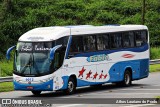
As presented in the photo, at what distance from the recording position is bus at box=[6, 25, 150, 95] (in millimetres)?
24672

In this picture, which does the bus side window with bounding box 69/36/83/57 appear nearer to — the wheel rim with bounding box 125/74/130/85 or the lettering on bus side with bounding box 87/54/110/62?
the lettering on bus side with bounding box 87/54/110/62

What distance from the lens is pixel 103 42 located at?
2833cm

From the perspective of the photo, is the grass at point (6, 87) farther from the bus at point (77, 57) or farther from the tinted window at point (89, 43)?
the tinted window at point (89, 43)

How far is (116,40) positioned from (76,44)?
3567 mm

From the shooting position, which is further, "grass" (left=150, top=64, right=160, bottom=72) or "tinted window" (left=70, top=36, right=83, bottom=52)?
"grass" (left=150, top=64, right=160, bottom=72)

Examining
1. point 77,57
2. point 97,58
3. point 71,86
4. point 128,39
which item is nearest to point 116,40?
point 128,39

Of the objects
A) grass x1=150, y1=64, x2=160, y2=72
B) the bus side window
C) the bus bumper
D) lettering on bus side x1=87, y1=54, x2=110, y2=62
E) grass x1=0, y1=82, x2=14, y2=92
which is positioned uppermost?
the bus side window

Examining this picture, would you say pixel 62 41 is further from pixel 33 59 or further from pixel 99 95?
pixel 99 95

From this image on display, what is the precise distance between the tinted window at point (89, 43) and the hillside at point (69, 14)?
25643 mm

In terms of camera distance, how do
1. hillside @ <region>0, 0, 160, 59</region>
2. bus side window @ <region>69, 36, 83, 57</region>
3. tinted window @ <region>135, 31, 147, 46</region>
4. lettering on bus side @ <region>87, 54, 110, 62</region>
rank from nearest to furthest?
bus side window @ <region>69, 36, 83, 57</region> < lettering on bus side @ <region>87, 54, 110, 62</region> < tinted window @ <region>135, 31, 147, 46</region> < hillside @ <region>0, 0, 160, 59</region>

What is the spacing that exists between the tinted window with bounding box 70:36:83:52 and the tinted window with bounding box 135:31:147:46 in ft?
16.7

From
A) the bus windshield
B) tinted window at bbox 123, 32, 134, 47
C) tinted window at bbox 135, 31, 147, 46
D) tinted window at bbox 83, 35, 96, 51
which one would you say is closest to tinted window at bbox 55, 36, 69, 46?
the bus windshield

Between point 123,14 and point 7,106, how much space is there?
45811 mm

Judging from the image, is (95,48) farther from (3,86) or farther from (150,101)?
(150,101)
